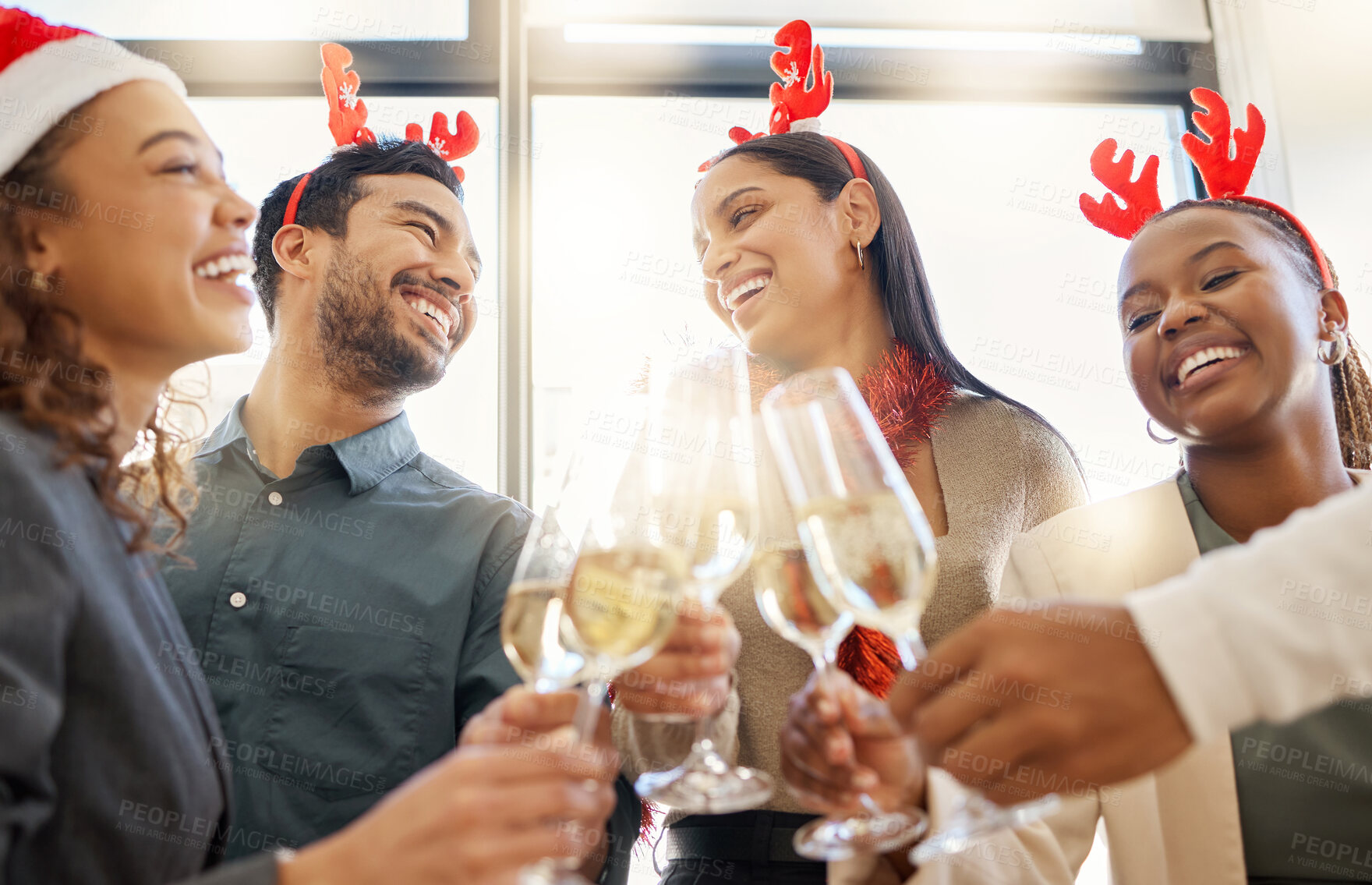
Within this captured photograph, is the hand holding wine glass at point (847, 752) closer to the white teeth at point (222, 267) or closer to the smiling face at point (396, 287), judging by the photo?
the white teeth at point (222, 267)

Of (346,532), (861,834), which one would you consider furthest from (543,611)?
(346,532)

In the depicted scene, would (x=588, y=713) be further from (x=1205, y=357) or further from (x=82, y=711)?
(x=1205, y=357)

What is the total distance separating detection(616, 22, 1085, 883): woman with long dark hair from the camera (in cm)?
120

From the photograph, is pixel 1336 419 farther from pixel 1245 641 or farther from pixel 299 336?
pixel 299 336

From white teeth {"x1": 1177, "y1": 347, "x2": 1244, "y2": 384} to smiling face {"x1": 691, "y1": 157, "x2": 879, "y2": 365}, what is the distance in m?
0.55

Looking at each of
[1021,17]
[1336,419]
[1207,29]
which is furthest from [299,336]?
[1207,29]

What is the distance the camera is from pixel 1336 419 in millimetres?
1503

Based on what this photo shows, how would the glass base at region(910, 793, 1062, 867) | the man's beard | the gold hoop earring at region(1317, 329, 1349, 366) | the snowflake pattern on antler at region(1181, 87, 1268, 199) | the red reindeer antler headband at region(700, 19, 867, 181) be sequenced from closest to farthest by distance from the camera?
the glass base at region(910, 793, 1062, 867)
the gold hoop earring at region(1317, 329, 1349, 366)
the snowflake pattern on antler at region(1181, 87, 1268, 199)
the man's beard
the red reindeer antler headband at region(700, 19, 867, 181)

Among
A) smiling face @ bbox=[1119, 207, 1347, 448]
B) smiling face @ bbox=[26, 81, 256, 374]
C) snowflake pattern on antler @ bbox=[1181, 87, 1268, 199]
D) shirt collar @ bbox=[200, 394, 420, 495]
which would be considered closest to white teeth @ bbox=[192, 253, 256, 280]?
smiling face @ bbox=[26, 81, 256, 374]

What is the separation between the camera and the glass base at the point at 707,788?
660 mm

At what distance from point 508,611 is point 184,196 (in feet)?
2.08

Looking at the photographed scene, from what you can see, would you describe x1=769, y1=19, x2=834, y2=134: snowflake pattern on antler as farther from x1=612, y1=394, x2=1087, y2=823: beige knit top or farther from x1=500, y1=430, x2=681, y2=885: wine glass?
x1=500, y1=430, x2=681, y2=885: wine glass

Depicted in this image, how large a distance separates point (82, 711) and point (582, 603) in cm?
40

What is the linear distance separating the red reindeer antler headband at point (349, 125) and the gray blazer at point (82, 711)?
127 centimetres
